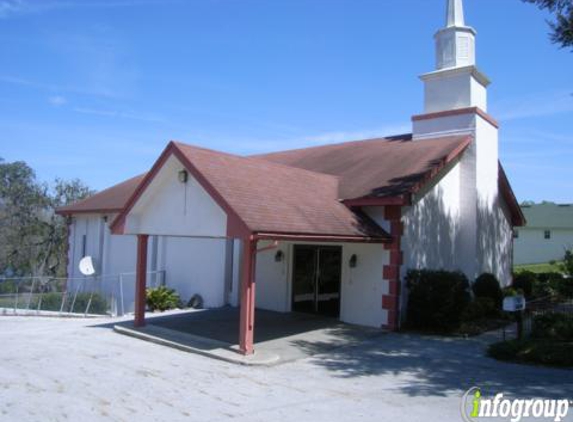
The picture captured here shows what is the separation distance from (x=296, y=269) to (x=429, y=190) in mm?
4663

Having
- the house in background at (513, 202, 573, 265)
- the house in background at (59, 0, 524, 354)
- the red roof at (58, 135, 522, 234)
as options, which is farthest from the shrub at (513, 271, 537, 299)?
the house in background at (513, 202, 573, 265)

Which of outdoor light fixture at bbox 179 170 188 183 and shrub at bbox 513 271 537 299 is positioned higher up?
outdoor light fixture at bbox 179 170 188 183

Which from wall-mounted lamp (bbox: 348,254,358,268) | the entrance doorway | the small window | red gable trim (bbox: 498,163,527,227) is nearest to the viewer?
wall-mounted lamp (bbox: 348,254,358,268)

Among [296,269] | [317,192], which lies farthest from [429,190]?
[296,269]

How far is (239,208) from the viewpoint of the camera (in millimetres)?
10812

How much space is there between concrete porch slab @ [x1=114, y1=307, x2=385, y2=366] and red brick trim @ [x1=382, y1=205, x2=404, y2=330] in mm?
626

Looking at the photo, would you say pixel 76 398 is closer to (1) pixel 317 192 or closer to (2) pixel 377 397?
(2) pixel 377 397

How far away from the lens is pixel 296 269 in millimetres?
16562

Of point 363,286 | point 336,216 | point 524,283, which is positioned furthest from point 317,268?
point 524,283

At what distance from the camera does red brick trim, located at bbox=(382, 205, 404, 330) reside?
1371cm

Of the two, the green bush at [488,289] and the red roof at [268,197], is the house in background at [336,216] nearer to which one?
the red roof at [268,197]

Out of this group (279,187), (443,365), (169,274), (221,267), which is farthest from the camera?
(169,274)

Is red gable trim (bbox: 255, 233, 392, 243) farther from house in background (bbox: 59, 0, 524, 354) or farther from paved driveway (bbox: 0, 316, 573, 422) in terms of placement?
paved driveway (bbox: 0, 316, 573, 422)

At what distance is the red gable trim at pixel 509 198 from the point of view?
2038 cm
